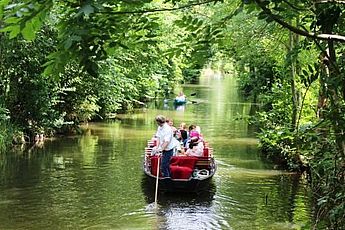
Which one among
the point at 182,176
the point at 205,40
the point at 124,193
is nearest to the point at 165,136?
the point at 182,176

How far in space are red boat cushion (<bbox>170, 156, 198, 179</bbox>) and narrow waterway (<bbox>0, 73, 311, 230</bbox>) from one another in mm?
573

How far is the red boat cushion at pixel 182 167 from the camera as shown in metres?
12.5

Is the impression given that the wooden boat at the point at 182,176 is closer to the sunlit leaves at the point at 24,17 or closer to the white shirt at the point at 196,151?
the white shirt at the point at 196,151

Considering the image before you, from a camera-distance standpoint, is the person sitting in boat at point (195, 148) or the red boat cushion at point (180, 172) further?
the person sitting in boat at point (195, 148)

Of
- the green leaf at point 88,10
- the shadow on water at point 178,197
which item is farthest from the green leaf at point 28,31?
the shadow on water at point 178,197

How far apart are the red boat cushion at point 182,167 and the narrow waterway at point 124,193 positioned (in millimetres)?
573

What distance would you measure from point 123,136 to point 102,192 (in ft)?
32.8

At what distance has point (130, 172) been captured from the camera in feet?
50.4

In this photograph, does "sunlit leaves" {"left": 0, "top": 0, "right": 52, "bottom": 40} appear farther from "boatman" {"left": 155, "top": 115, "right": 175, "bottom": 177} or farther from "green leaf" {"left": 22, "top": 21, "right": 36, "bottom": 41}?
"boatman" {"left": 155, "top": 115, "right": 175, "bottom": 177}

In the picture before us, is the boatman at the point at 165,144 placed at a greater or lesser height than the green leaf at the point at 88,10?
lesser

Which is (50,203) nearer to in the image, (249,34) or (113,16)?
(249,34)

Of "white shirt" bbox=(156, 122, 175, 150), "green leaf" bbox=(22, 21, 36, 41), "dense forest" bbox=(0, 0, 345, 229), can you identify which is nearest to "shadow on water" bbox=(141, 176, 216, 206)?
"white shirt" bbox=(156, 122, 175, 150)

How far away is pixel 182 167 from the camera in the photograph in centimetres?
1253

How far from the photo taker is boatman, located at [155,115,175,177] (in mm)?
12516
